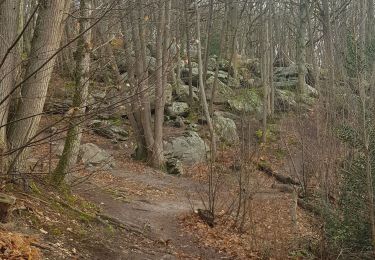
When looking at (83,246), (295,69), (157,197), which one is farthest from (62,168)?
(295,69)

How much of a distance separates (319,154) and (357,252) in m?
2.72

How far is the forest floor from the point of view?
6075mm

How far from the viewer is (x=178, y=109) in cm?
2197

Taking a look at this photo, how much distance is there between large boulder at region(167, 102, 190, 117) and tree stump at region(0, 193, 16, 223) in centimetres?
1597

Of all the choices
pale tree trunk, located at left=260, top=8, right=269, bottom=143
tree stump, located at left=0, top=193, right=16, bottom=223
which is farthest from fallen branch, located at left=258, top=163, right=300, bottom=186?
tree stump, located at left=0, top=193, right=16, bottom=223

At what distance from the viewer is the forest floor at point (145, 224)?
6075mm

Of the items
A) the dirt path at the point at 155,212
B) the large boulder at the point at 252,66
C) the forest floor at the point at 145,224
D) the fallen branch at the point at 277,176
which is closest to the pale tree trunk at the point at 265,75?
the fallen branch at the point at 277,176

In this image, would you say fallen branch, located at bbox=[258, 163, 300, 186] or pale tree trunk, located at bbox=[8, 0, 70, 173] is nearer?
pale tree trunk, located at bbox=[8, 0, 70, 173]

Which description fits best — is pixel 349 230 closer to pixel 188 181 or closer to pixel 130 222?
pixel 130 222

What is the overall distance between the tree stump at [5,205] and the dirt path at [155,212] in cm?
166

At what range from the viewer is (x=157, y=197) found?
12.3 meters

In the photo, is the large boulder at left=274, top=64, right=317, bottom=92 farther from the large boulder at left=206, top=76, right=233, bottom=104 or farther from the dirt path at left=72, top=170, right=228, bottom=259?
the dirt path at left=72, top=170, right=228, bottom=259

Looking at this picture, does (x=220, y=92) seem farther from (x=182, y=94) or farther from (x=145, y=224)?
(x=145, y=224)

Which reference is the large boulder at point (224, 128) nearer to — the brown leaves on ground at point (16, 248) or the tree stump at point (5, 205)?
the tree stump at point (5, 205)
